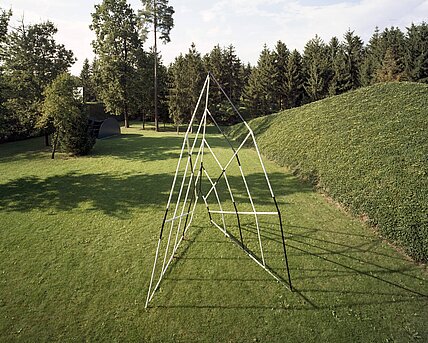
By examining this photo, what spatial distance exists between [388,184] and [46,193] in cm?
1419

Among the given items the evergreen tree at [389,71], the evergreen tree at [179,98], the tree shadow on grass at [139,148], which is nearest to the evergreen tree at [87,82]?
the evergreen tree at [179,98]

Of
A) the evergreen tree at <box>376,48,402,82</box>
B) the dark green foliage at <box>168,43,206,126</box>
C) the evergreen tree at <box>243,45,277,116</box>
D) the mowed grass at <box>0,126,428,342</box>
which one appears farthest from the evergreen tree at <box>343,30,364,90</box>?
the mowed grass at <box>0,126,428,342</box>

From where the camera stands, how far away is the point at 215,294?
6.66m

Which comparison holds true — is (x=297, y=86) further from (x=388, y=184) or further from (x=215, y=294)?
(x=215, y=294)

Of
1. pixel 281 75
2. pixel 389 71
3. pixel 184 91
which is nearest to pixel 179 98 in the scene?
pixel 184 91

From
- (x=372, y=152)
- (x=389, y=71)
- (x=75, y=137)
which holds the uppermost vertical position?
(x=389, y=71)

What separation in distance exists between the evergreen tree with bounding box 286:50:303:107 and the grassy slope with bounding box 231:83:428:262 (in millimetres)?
18606

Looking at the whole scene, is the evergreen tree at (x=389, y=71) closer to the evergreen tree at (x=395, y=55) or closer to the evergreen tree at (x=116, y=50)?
the evergreen tree at (x=395, y=55)

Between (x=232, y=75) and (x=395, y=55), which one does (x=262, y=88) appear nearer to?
(x=232, y=75)

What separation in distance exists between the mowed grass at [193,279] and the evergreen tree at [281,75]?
30.6 metres

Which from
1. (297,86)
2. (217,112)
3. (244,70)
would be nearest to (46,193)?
(217,112)

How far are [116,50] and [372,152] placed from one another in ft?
93.8

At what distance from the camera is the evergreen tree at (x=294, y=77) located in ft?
127

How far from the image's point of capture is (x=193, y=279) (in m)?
7.19
